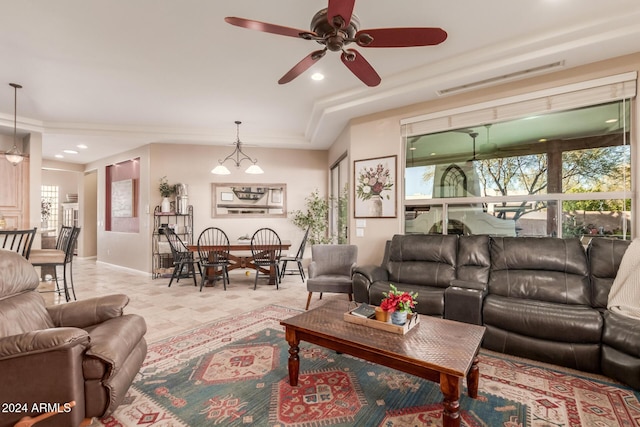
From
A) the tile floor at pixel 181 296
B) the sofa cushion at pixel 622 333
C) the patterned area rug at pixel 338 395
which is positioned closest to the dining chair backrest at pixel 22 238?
the tile floor at pixel 181 296

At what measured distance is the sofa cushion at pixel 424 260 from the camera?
3359mm

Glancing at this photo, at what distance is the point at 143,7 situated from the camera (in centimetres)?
239

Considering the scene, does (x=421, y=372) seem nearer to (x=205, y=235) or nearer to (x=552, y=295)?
(x=552, y=295)

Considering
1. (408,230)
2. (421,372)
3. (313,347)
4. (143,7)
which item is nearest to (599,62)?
(408,230)

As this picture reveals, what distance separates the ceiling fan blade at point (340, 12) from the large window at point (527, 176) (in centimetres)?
245

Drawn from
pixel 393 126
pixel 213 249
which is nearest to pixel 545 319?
pixel 393 126

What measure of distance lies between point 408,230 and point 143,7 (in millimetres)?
3644

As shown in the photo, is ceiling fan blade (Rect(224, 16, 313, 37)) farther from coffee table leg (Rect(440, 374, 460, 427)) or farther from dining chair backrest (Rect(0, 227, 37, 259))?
dining chair backrest (Rect(0, 227, 37, 259))

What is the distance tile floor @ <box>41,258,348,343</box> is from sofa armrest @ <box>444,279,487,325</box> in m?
1.84

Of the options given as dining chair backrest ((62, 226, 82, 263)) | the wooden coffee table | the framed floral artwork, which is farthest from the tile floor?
the wooden coffee table

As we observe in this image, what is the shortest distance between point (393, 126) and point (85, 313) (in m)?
3.87

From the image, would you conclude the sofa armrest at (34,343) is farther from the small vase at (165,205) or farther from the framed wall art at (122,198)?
the framed wall art at (122,198)

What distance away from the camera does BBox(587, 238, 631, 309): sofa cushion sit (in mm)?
2627

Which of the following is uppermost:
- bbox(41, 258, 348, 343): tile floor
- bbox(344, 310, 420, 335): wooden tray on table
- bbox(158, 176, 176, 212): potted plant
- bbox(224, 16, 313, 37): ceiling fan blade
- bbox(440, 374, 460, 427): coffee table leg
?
bbox(224, 16, 313, 37): ceiling fan blade
